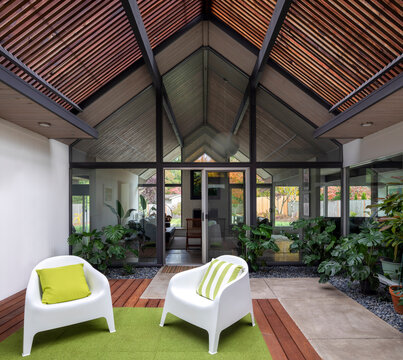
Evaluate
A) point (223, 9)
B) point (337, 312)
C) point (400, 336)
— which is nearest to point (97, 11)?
point (223, 9)

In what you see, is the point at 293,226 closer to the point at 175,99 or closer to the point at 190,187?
the point at 190,187

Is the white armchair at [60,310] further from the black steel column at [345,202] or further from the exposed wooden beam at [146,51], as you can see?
the black steel column at [345,202]

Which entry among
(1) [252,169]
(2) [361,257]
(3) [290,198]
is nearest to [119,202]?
(1) [252,169]

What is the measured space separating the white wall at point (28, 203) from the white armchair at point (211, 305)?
248 cm

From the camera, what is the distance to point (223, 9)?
15.9 feet

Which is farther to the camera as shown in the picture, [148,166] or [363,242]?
[148,166]

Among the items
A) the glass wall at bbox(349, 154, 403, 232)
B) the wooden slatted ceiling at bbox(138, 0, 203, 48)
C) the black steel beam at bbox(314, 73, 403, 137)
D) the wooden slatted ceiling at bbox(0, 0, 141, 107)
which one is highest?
the wooden slatted ceiling at bbox(138, 0, 203, 48)

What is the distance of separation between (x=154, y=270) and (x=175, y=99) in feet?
10.9

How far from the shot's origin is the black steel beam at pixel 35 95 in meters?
2.86

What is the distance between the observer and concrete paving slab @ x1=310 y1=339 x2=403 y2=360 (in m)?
2.65

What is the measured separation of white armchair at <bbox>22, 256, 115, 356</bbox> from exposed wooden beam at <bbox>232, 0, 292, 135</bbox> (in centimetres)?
354

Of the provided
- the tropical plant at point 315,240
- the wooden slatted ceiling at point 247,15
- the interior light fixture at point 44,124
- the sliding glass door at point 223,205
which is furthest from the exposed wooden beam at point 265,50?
the interior light fixture at point 44,124

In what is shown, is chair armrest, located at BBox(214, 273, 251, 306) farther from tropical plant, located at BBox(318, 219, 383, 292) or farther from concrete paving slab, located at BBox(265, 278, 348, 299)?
tropical plant, located at BBox(318, 219, 383, 292)

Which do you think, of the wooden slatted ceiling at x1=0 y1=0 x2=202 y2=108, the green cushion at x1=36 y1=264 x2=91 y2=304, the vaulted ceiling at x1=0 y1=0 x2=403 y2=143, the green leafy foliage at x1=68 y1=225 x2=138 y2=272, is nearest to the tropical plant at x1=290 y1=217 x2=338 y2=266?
the vaulted ceiling at x1=0 y1=0 x2=403 y2=143
